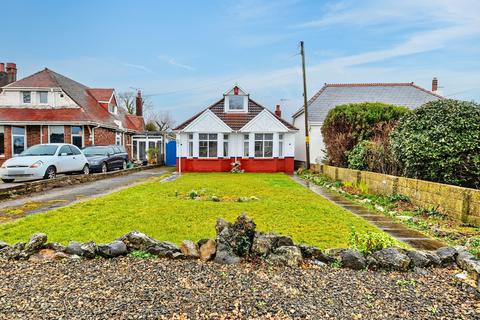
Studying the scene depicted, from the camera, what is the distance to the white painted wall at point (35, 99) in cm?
2550

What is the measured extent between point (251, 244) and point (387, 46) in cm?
1845

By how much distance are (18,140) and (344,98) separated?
26.7 meters

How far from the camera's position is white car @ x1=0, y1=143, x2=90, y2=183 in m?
13.6

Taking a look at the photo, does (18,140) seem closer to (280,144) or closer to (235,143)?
(235,143)

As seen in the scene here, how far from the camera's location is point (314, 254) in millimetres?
4434

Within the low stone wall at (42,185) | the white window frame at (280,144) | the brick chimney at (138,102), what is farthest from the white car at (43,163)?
the brick chimney at (138,102)

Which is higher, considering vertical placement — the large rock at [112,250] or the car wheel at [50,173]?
the car wheel at [50,173]

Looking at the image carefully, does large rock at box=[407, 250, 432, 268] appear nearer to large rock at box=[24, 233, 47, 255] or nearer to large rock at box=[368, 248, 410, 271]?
large rock at box=[368, 248, 410, 271]

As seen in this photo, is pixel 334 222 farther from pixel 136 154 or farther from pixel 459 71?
pixel 136 154

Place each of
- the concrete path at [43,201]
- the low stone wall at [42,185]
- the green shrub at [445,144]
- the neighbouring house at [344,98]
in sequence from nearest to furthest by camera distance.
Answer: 1. the concrete path at [43,201]
2. the green shrub at [445,144]
3. the low stone wall at [42,185]
4. the neighbouring house at [344,98]

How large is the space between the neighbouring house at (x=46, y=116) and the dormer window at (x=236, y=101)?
33.1 ft

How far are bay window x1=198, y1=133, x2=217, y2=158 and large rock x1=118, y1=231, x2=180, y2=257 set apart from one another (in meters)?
19.2

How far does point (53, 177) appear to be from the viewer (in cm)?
1480

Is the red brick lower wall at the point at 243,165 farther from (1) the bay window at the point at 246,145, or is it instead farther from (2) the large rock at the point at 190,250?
(2) the large rock at the point at 190,250
